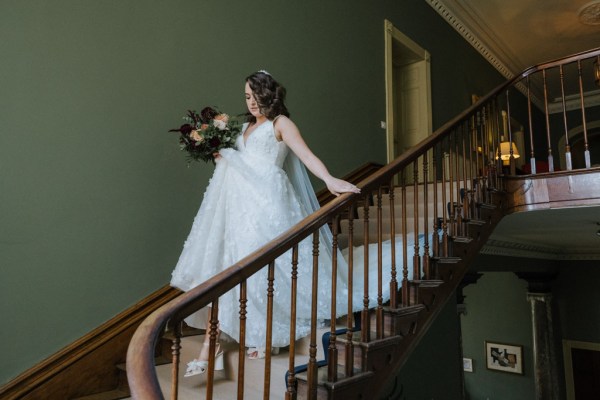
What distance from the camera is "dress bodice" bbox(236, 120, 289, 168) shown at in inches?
99.5

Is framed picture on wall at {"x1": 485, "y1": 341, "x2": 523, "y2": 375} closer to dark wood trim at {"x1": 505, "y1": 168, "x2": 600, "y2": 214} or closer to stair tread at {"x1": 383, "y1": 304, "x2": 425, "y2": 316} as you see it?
dark wood trim at {"x1": 505, "y1": 168, "x2": 600, "y2": 214}

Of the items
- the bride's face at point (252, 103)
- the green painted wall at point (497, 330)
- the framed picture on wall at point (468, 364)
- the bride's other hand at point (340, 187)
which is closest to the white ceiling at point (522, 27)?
the green painted wall at point (497, 330)

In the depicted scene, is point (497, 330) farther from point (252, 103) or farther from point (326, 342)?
point (252, 103)

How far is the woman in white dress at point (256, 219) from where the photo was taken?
227 centimetres

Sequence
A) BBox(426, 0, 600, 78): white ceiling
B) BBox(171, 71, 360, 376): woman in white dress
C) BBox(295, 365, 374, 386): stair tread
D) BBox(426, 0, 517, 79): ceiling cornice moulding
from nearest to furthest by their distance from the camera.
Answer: BBox(295, 365, 374, 386): stair tread < BBox(171, 71, 360, 376): woman in white dress < BBox(426, 0, 517, 79): ceiling cornice moulding < BBox(426, 0, 600, 78): white ceiling

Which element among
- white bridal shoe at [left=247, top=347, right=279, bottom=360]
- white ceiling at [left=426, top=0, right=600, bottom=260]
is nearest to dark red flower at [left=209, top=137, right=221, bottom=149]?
white bridal shoe at [left=247, top=347, right=279, bottom=360]

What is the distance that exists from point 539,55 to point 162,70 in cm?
816

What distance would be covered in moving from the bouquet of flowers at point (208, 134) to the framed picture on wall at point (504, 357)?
8.05m

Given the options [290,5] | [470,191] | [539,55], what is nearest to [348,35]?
[290,5]

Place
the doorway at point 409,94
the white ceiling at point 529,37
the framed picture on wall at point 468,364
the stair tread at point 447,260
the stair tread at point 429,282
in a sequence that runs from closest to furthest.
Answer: the stair tread at point 429,282
the stair tread at point 447,260
the white ceiling at point 529,37
the doorway at point 409,94
the framed picture on wall at point 468,364

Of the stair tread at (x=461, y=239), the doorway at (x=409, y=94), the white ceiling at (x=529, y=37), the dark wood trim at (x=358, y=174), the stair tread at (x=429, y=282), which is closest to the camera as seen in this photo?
the stair tread at (x=429, y=282)

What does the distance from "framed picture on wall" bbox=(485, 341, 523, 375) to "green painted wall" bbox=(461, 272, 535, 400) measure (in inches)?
3.0

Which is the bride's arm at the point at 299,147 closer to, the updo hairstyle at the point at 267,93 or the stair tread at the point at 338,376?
the updo hairstyle at the point at 267,93

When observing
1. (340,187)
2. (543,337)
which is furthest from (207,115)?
(543,337)
